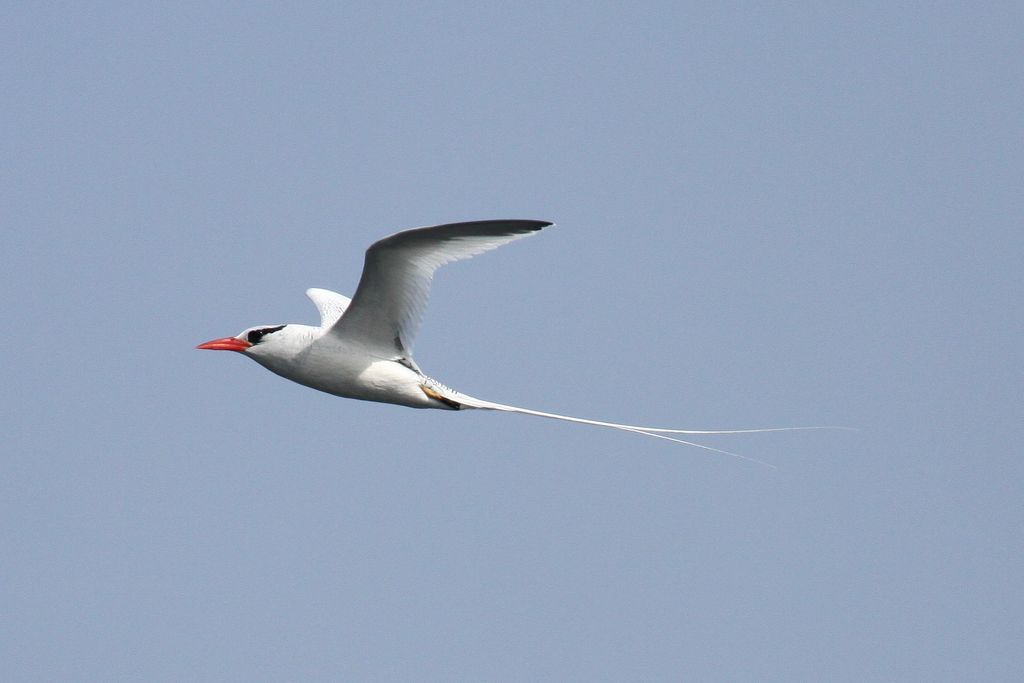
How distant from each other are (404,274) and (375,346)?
3.61ft

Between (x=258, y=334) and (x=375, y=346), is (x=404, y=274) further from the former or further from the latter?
(x=258, y=334)

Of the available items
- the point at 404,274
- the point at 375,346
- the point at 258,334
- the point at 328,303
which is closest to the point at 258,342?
the point at 258,334

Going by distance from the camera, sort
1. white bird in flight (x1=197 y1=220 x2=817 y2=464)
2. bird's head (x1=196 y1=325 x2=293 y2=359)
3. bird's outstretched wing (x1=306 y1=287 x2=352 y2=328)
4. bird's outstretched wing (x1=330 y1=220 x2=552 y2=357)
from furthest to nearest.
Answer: bird's outstretched wing (x1=306 y1=287 x2=352 y2=328), bird's head (x1=196 y1=325 x2=293 y2=359), white bird in flight (x1=197 y1=220 x2=817 y2=464), bird's outstretched wing (x1=330 y1=220 x2=552 y2=357)

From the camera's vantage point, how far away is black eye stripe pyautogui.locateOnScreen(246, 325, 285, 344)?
13.6 metres

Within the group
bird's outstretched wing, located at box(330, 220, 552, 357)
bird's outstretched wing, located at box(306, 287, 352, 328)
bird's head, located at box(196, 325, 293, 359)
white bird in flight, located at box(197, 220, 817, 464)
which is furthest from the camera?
bird's outstretched wing, located at box(306, 287, 352, 328)

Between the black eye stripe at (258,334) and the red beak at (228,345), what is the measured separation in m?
0.07

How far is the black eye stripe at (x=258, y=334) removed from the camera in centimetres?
1355

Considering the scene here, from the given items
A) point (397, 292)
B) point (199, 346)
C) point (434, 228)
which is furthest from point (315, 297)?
point (434, 228)

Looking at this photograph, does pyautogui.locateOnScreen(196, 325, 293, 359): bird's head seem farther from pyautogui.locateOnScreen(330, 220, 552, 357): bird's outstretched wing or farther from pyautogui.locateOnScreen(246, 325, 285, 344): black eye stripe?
pyautogui.locateOnScreen(330, 220, 552, 357): bird's outstretched wing

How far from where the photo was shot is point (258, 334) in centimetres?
1362

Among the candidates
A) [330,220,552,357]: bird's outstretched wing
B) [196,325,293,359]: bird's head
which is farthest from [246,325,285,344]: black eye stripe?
[330,220,552,357]: bird's outstretched wing

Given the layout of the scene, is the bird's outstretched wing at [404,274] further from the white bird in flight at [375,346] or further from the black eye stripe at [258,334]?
the black eye stripe at [258,334]

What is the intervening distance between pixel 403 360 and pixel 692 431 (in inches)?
132

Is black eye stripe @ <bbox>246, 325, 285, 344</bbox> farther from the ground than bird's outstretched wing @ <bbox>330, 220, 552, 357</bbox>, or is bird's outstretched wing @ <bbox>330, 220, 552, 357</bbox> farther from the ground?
bird's outstretched wing @ <bbox>330, 220, 552, 357</bbox>
